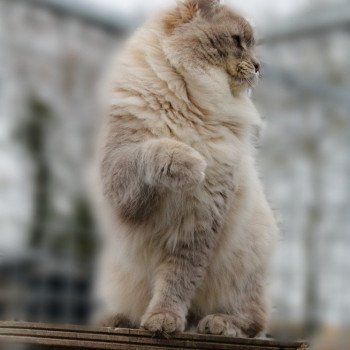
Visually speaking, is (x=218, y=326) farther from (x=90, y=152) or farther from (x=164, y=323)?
(x=90, y=152)

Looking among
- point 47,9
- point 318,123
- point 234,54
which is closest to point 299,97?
point 318,123

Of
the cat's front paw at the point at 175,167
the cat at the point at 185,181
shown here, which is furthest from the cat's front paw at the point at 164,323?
the cat's front paw at the point at 175,167

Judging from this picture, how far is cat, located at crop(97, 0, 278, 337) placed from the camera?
1.38 metres

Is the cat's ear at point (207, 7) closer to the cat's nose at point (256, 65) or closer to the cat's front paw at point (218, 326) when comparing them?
the cat's nose at point (256, 65)

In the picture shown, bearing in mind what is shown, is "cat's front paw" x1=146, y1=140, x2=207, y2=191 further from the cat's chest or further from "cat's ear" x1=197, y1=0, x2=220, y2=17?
"cat's ear" x1=197, y1=0, x2=220, y2=17

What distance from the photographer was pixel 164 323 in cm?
130

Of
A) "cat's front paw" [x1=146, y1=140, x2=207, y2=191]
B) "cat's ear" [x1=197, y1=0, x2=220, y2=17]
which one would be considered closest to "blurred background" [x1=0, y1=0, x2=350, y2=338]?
"cat's ear" [x1=197, y1=0, x2=220, y2=17]

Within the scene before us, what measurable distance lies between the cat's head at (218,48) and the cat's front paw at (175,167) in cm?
21

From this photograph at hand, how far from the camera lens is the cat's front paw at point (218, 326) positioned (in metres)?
1.44

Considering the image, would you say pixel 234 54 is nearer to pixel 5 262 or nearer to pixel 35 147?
pixel 35 147

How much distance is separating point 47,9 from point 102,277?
110 centimetres

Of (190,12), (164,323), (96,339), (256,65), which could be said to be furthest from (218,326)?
(190,12)

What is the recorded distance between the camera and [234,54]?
4.91 ft

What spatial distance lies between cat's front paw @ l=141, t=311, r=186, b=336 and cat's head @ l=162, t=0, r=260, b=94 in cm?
42
